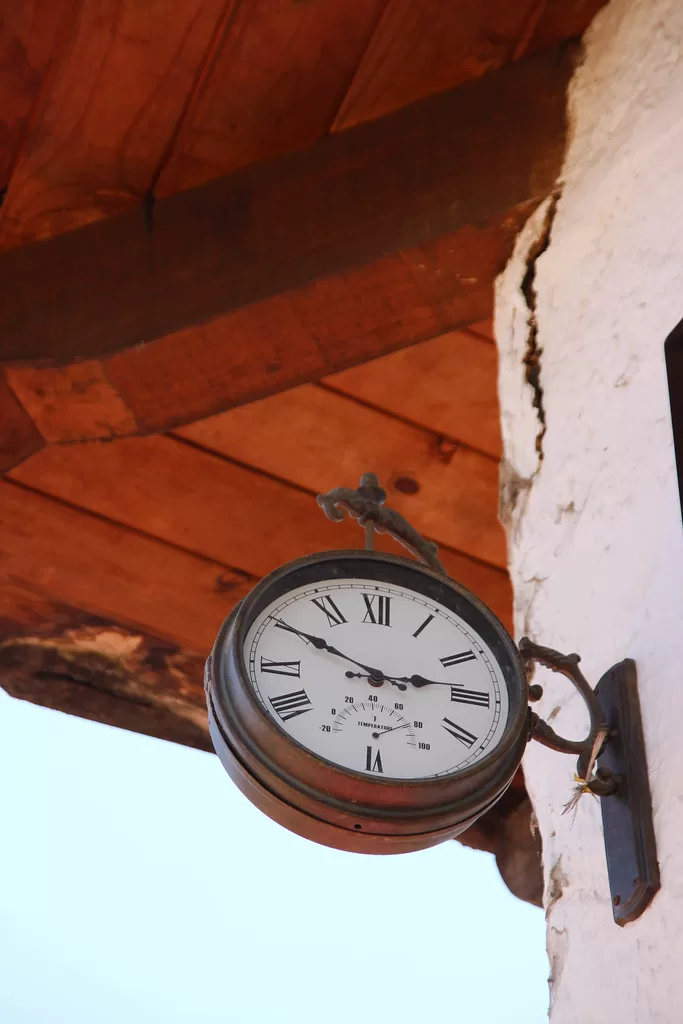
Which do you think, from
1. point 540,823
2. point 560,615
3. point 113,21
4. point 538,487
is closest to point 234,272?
point 113,21

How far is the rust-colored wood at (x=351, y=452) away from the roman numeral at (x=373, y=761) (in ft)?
3.66

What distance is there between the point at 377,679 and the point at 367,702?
0.10 ft

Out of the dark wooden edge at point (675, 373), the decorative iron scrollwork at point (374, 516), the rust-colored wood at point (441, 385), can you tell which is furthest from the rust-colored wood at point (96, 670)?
the dark wooden edge at point (675, 373)

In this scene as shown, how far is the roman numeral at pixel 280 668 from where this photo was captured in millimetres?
1282

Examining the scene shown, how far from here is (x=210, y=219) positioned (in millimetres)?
2062

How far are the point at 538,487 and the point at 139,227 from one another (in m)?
0.81

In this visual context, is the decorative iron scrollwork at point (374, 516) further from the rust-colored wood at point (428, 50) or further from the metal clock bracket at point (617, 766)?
the rust-colored wood at point (428, 50)

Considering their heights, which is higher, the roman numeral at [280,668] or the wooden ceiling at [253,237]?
the wooden ceiling at [253,237]

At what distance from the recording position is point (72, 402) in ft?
6.55

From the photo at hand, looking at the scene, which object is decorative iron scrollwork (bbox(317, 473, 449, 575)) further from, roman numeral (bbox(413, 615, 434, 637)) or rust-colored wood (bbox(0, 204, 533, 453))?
rust-colored wood (bbox(0, 204, 533, 453))

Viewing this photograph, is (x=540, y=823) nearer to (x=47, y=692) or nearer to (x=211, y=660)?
(x=211, y=660)

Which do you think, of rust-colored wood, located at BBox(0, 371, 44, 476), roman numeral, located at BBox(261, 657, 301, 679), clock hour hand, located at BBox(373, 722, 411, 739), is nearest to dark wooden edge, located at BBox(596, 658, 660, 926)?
clock hour hand, located at BBox(373, 722, 411, 739)

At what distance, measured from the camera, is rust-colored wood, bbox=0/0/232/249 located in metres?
1.90

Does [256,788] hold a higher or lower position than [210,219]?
lower
